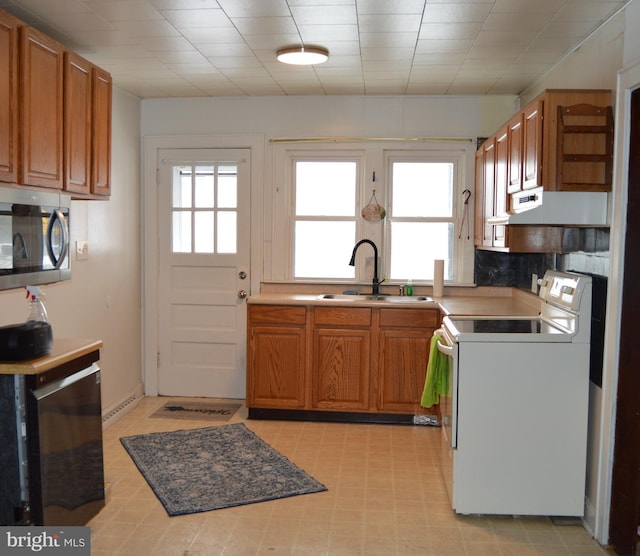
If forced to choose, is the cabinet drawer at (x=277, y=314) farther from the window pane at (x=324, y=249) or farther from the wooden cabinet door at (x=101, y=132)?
the wooden cabinet door at (x=101, y=132)

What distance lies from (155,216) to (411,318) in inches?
82.8

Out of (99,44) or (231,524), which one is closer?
(231,524)

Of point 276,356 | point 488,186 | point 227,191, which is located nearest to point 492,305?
point 488,186

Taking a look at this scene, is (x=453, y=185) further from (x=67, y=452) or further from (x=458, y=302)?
(x=67, y=452)

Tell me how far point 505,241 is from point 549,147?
2.68ft

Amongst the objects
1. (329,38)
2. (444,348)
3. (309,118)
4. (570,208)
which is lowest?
(444,348)

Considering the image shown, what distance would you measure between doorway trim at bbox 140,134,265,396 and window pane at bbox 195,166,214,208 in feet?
0.59

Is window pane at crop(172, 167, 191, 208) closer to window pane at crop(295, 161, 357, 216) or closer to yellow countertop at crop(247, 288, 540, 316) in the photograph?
window pane at crop(295, 161, 357, 216)

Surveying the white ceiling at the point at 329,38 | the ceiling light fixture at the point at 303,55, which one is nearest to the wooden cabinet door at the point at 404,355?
the white ceiling at the point at 329,38

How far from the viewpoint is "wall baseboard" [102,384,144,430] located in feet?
14.3

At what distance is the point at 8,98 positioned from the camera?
266cm

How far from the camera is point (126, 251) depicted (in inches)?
188

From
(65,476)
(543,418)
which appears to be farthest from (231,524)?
(543,418)

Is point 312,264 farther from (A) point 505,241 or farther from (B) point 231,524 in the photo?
(B) point 231,524
